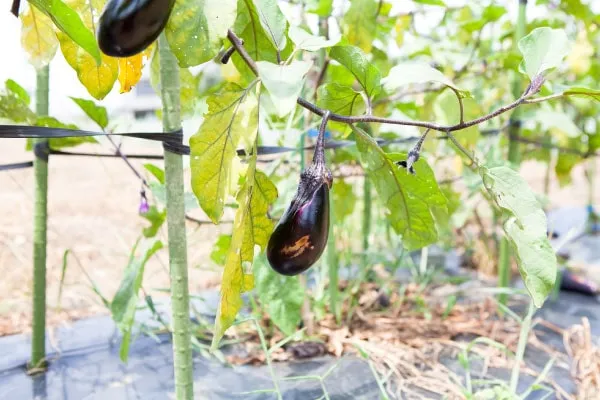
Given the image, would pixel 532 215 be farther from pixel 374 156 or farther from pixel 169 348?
pixel 169 348

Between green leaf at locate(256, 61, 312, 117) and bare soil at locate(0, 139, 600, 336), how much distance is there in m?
0.60

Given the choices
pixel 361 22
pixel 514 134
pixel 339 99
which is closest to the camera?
pixel 339 99

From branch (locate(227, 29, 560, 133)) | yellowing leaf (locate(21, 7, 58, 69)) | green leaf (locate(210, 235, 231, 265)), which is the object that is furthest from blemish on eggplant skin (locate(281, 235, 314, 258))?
green leaf (locate(210, 235, 231, 265))

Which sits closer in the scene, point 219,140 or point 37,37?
point 219,140

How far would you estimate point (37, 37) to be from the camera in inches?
21.5

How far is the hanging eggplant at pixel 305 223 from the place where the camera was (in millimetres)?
425

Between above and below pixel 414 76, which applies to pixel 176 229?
below

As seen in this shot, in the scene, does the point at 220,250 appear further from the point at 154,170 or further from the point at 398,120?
the point at 398,120

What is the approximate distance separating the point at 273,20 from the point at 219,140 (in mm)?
115

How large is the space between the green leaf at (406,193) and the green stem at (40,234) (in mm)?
523

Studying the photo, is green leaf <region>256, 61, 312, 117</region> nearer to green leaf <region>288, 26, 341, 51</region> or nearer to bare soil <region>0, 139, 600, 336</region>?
green leaf <region>288, 26, 341, 51</region>

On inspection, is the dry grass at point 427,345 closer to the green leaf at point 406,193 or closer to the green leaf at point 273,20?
the green leaf at point 406,193

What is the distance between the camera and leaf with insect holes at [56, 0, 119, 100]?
0.46 metres

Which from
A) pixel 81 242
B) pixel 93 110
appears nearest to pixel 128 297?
pixel 93 110
